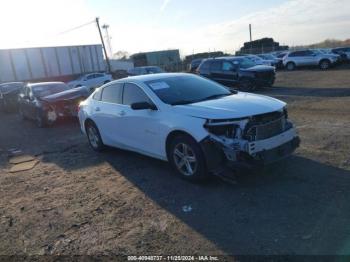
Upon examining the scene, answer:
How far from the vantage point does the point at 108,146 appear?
309 inches

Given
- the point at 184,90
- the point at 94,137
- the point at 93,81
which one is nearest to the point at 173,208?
the point at 184,90

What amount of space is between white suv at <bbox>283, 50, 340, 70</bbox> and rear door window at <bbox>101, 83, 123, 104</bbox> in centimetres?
2574

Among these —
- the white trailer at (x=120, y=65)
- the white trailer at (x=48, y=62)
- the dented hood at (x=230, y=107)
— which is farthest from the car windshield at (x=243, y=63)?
the white trailer at (x=120, y=65)

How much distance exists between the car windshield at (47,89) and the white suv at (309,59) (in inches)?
884

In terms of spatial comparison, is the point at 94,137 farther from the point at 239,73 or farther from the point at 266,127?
the point at 239,73

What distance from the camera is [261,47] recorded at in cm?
5675

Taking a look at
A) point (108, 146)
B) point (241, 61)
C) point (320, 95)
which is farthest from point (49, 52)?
point (108, 146)

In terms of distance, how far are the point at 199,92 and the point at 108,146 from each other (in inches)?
102

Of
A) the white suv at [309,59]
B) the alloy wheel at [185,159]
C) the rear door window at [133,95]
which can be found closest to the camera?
the alloy wheel at [185,159]

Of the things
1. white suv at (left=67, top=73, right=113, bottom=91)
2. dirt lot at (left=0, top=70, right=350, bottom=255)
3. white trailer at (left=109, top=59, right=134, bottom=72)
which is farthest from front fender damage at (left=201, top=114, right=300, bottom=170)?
white trailer at (left=109, top=59, right=134, bottom=72)

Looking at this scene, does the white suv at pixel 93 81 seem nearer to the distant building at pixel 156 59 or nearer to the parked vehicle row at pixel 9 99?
the parked vehicle row at pixel 9 99

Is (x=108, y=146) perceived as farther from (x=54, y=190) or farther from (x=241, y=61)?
(x=241, y=61)

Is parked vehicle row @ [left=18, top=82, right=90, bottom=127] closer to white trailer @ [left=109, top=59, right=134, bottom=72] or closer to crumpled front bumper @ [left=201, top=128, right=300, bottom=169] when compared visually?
crumpled front bumper @ [left=201, top=128, right=300, bottom=169]

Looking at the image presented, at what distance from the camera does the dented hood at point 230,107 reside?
5.11m
